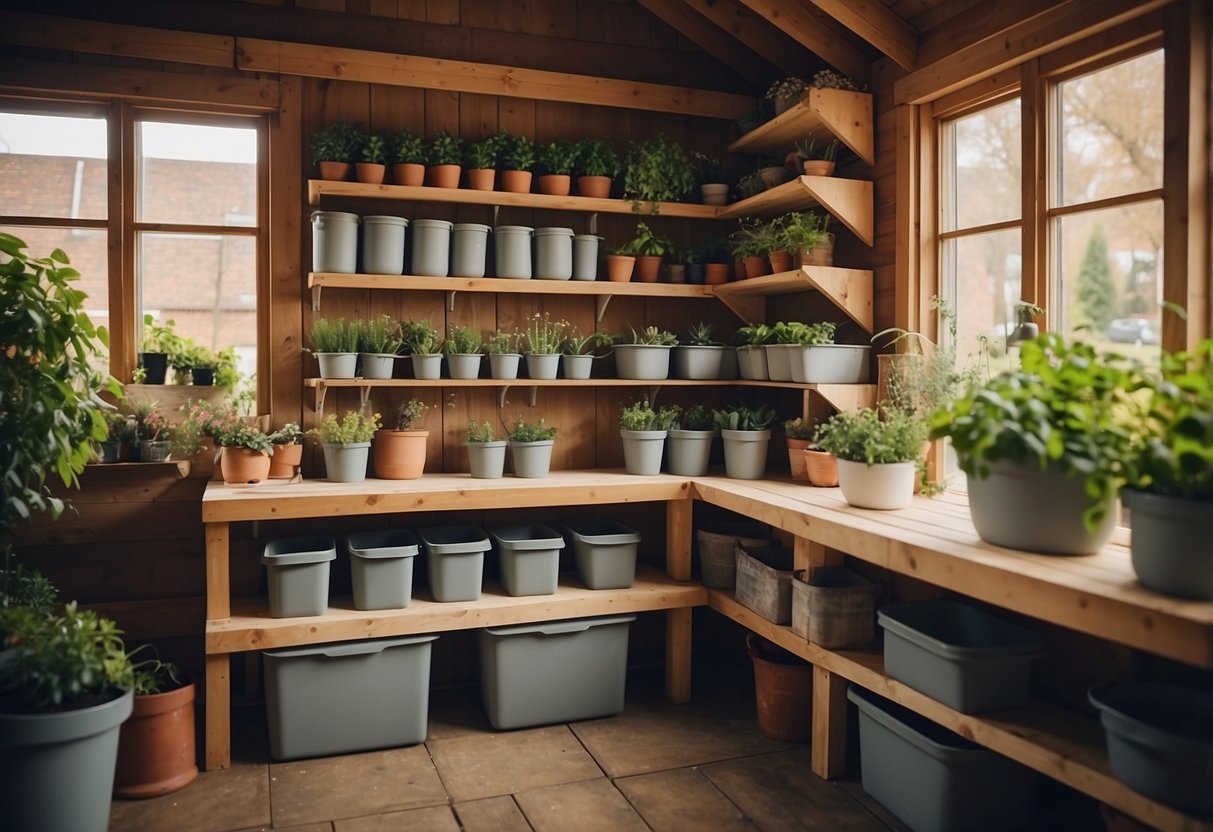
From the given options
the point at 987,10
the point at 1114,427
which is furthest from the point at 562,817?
the point at 987,10

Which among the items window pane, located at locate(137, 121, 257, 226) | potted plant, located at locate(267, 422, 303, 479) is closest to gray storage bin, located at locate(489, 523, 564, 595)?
potted plant, located at locate(267, 422, 303, 479)

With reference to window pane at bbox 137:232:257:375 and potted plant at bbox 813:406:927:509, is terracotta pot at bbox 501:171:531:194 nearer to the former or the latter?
window pane at bbox 137:232:257:375

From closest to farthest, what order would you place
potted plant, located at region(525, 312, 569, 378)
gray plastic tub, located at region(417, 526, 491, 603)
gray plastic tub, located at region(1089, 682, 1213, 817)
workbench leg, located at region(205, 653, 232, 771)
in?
gray plastic tub, located at region(1089, 682, 1213, 817) < workbench leg, located at region(205, 653, 232, 771) < gray plastic tub, located at region(417, 526, 491, 603) < potted plant, located at region(525, 312, 569, 378)

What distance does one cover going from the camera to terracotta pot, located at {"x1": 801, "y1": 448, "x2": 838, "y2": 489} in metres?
3.53

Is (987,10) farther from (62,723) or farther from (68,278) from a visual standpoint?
(62,723)

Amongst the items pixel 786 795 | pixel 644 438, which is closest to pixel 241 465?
pixel 644 438

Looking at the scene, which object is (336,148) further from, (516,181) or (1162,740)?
(1162,740)

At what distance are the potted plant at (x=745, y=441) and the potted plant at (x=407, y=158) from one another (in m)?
1.57

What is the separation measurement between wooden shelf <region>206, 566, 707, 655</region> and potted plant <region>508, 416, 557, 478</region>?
0.47 metres

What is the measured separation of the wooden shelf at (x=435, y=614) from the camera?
3.21m

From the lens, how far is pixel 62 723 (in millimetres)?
2381

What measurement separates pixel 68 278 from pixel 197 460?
38.0 inches

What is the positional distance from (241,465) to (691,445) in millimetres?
1763

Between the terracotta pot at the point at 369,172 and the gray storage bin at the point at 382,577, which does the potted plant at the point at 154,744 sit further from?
the terracotta pot at the point at 369,172
